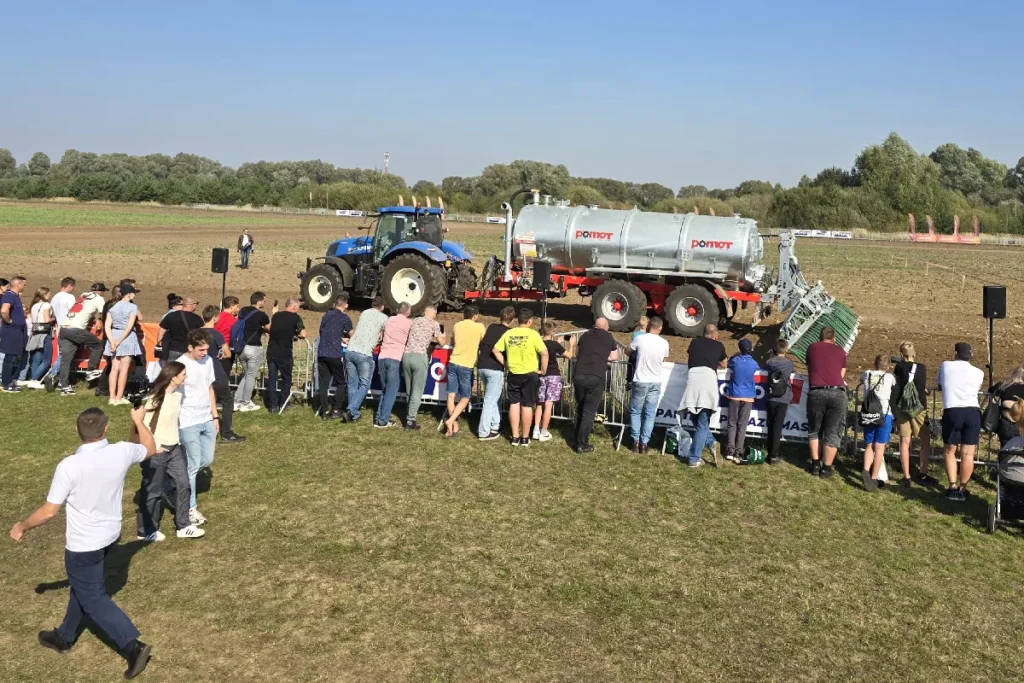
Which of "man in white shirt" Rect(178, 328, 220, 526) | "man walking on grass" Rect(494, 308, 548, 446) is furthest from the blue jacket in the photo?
"man in white shirt" Rect(178, 328, 220, 526)

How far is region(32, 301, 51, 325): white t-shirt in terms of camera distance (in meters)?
12.6

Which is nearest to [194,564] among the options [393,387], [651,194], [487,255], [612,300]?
[393,387]

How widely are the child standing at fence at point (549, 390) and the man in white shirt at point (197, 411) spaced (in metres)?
4.12

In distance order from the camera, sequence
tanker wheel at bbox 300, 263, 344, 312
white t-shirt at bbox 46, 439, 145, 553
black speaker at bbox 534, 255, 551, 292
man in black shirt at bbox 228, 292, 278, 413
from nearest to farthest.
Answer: white t-shirt at bbox 46, 439, 145, 553 < man in black shirt at bbox 228, 292, 278, 413 < black speaker at bbox 534, 255, 551, 292 < tanker wheel at bbox 300, 263, 344, 312

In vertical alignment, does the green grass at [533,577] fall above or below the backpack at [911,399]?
below

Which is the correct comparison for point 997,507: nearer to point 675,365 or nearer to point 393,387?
point 675,365

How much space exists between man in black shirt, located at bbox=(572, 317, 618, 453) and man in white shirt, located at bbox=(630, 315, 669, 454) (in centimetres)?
37

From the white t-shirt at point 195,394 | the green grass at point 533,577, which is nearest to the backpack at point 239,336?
the green grass at point 533,577

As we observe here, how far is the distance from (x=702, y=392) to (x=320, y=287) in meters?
12.0

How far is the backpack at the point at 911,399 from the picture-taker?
31.6 ft

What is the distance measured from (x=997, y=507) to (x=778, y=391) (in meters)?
2.56

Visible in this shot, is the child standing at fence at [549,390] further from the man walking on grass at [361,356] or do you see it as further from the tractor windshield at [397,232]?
the tractor windshield at [397,232]

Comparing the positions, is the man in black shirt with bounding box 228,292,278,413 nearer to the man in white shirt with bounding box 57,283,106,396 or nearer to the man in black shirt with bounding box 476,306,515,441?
the man in white shirt with bounding box 57,283,106,396

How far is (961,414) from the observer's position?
9.20m
